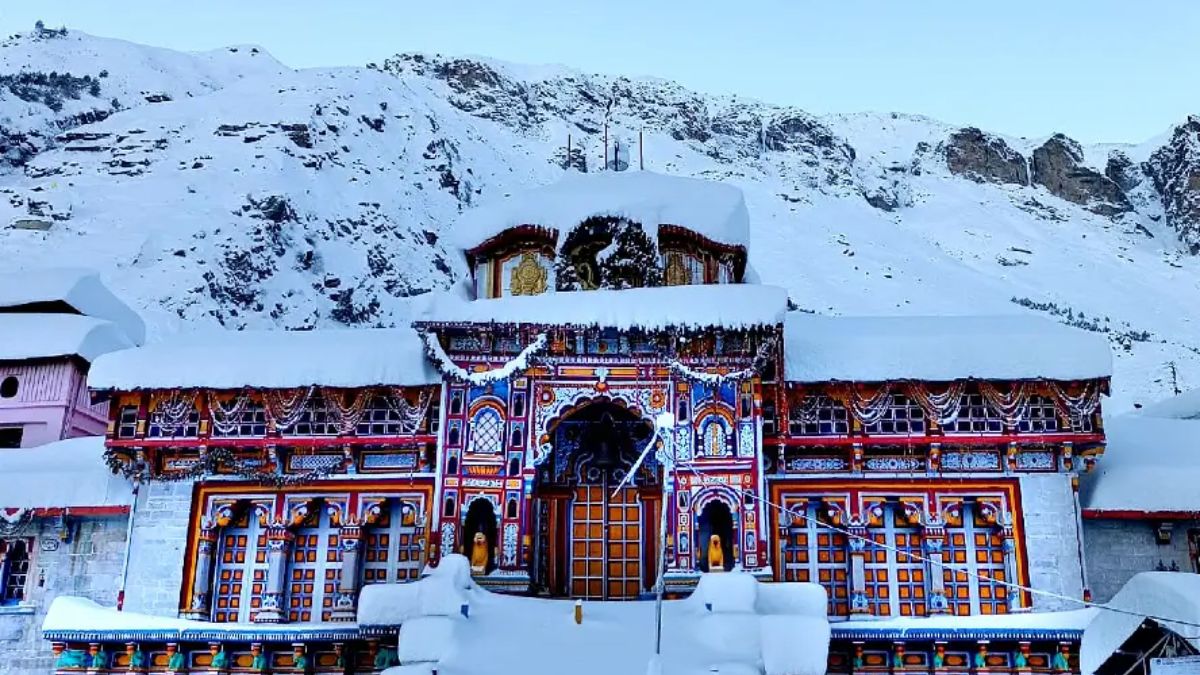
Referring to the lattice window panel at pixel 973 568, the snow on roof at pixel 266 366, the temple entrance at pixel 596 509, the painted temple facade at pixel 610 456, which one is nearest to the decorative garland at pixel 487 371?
the painted temple facade at pixel 610 456

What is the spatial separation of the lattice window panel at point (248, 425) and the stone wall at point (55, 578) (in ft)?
8.76

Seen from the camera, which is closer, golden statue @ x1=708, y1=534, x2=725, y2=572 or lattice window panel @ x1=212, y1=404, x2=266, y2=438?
golden statue @ x1=708, y1=534, x2=725, y2=572

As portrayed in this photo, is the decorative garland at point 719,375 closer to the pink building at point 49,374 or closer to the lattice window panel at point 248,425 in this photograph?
the lattice window panel at point 248,425

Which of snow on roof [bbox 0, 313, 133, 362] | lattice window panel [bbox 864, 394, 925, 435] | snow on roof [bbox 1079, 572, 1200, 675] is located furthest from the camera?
snow on roof [bbox 0, 313, 133, 362]

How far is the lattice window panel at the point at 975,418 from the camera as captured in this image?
1759cm

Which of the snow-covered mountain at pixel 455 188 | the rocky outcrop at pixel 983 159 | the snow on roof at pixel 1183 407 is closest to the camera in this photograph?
the snow on roof at pixel 1183 407

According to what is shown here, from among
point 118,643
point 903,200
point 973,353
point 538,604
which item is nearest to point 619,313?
point 538,604

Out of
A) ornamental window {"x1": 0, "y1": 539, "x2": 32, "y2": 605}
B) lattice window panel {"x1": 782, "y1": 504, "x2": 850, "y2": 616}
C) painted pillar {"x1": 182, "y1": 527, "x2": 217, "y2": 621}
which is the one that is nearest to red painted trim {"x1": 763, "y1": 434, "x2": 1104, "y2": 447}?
A: lattice window panel {"x1": 782, "y1": 504, "x2": 850, "y2": 616}

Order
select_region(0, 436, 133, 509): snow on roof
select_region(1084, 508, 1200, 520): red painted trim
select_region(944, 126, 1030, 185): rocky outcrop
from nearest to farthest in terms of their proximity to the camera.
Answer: select_region(1084, 508, 1200, 520): red painted trim
select_region(0, 436, 133, 509): snow on roof
select_region(944, 126, 1030, 185): rocky outcrop

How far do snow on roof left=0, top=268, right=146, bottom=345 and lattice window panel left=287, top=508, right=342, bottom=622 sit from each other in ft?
46.5

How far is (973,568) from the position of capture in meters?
17.5

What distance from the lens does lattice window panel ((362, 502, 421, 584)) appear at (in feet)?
58.7

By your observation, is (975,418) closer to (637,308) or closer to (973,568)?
(973,568)

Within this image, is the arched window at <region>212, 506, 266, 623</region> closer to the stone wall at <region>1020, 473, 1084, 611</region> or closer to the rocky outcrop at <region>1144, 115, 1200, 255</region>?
the stone wall at <region>1020, 473, 1084, 611</region>
